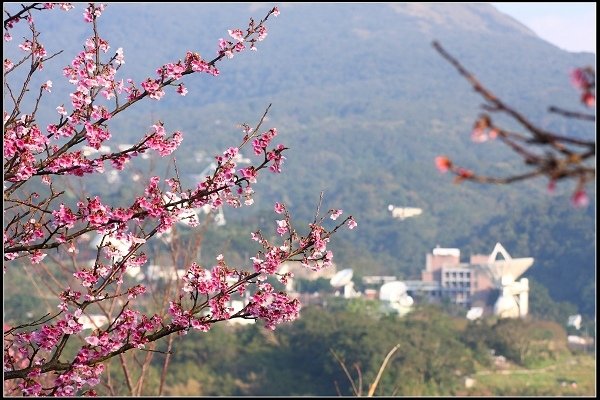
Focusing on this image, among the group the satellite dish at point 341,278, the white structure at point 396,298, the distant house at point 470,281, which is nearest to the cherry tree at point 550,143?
the white structure at point 396,298

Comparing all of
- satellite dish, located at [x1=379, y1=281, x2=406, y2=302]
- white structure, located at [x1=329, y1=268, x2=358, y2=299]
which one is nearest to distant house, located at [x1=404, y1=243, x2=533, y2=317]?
white structure, located at [x1=329, y1=268, x2=358, y2=299]

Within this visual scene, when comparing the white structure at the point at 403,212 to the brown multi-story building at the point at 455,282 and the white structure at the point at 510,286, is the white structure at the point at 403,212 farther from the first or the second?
the white structure at the point at 510,286

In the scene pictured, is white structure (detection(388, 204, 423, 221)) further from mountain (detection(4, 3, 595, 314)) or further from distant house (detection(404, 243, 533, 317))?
distant house (detection(404, 243, 533, 317))

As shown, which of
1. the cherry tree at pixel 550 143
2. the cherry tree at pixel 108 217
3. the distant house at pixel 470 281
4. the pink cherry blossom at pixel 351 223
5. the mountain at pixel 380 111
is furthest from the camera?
the mountain at pixel 380 111

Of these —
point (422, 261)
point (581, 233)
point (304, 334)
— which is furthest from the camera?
point (422, 261)

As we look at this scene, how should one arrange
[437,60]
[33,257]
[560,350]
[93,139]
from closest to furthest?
1. [93,139]
2. [33,257]
3. [560,350]
4. [437,60]

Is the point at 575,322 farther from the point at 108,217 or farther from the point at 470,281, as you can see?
the point at 108,217

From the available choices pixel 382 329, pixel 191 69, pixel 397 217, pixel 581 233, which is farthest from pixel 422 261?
pixel 191 69

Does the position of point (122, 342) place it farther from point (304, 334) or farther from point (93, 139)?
point (304, 334)
